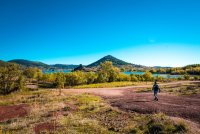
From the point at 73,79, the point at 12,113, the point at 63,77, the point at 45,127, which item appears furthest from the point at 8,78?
the point at 45,127

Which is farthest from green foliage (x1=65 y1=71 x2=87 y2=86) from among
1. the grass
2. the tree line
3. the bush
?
the grass

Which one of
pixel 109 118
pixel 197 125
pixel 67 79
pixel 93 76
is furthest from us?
pixel 93 76

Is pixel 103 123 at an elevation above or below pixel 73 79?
below

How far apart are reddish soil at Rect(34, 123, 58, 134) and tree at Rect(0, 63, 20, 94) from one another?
1478 inches

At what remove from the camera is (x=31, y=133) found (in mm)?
15359

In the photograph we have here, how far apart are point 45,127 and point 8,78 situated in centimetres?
3949

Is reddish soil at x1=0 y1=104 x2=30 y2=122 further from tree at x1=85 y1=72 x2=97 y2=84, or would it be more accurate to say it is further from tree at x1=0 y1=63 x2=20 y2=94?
tree at x1=85 y1=72 x2=97 y2=84

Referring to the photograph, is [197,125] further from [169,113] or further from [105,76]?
[105,76]

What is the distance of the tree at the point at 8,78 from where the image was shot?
50.6 meters

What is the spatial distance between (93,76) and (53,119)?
211 feet

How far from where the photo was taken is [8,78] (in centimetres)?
5169

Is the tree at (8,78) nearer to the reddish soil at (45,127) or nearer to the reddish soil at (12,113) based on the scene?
the reddish soil at (12,113)

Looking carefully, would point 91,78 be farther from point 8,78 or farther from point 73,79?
point 8,78

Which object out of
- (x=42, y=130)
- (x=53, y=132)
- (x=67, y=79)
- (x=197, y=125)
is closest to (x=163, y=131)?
(x=197, y=125)
